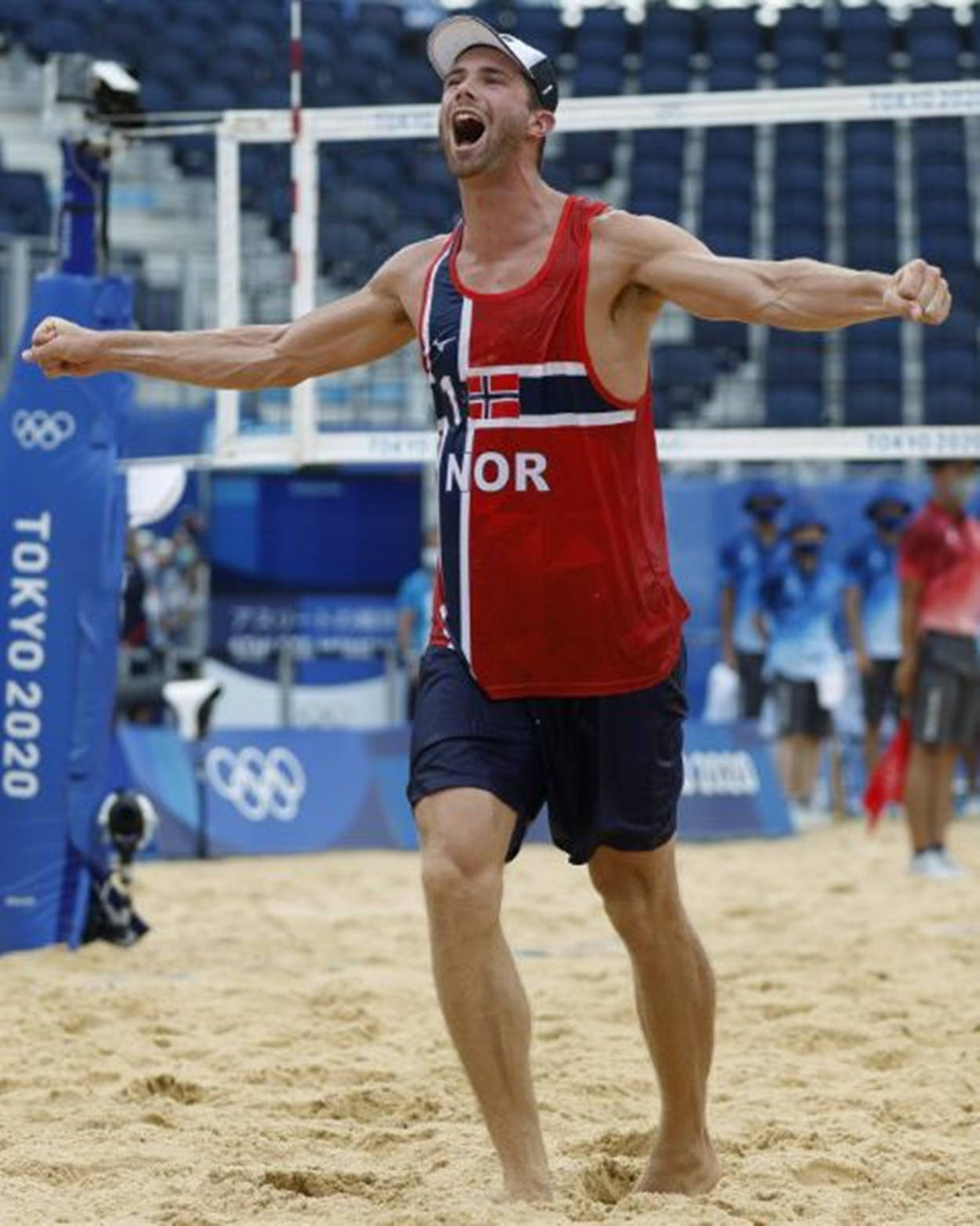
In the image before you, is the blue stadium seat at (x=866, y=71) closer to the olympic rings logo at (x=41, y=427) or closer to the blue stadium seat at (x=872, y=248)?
the blue stadium seat at (x=872, y=248)

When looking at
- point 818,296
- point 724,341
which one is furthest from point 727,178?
point 818,296

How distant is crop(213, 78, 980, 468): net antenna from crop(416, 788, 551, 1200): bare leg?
3605mm

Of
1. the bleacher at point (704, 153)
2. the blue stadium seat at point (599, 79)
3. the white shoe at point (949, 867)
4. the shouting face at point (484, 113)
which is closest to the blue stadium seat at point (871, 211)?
the bleacher at point (704, 153)

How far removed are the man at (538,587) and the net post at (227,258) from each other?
362 centimetres

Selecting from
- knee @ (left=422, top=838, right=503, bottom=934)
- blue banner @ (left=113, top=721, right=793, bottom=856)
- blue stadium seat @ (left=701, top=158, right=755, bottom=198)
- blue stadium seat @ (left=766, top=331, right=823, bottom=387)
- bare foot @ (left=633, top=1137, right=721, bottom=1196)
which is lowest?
bare foot @ (left=633, top=1137, right=721, bottom=1196)

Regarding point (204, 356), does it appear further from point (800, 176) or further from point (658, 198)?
point (800, 176)

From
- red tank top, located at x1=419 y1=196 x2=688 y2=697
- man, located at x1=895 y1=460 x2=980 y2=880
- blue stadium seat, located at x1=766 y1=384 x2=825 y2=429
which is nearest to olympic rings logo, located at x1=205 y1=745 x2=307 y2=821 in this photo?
man, located at x1=895 y1=460 x2=980 y2=880

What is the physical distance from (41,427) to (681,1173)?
408 centimetres

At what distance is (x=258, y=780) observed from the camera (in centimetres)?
1115

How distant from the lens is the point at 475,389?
3.80m

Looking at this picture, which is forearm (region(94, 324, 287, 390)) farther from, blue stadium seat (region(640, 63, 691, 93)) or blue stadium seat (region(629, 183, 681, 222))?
blue stadium seat (region(640, 63, 691, 93))

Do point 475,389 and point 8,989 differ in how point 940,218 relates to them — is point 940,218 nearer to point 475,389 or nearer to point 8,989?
point 8,989

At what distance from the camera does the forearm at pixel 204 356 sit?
4.18m

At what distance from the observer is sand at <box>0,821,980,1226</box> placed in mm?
3920
